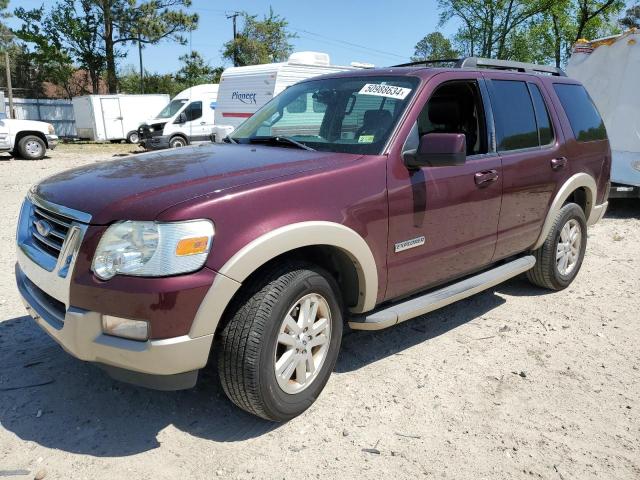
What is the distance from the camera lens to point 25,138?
645 inches

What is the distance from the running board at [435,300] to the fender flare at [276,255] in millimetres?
182

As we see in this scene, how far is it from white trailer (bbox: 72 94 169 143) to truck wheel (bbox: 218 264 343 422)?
25150mm

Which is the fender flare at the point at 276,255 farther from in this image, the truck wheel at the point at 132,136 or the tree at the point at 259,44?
the tree at the point at 259,44

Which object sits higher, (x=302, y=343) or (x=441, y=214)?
(x=441, y=214)

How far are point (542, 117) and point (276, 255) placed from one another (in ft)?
9.72

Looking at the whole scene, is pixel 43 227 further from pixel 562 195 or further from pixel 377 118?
pixel 562 195

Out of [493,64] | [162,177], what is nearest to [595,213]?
[493,64]

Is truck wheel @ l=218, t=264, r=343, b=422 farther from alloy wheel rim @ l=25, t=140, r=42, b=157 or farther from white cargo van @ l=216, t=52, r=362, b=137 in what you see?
alloy wheel rim @ l=25, t=140, r=42, b=157

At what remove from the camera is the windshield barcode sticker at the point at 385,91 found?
3443 millimetres

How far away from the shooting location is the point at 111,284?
2354mm

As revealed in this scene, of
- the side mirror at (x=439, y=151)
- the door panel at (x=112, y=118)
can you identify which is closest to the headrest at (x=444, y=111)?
the side mirror at (x=439, y=151)

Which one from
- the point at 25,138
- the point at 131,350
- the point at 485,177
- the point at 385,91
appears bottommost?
the point at 131,350

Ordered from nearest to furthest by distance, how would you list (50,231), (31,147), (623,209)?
(50,231) < (623,209) < (31,147)

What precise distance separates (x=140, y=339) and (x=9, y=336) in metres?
2.03
